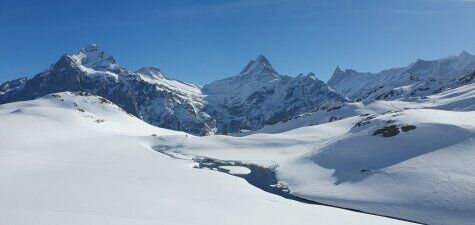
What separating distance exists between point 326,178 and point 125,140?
169 feet

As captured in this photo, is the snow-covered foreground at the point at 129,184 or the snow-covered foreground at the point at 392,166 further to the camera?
the snow-covered foreground at the point at 392,166

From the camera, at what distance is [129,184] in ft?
126

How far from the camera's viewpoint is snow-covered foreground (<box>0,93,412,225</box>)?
25578 millimetres

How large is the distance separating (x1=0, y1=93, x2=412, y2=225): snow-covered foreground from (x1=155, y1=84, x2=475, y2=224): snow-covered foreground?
77cm

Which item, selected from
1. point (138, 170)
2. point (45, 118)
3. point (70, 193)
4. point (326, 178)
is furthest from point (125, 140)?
point (70, 193)

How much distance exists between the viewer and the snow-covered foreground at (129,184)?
25578mm

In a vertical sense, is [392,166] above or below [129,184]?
above

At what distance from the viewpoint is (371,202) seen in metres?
40.8

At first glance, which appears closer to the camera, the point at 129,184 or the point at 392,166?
the point at 129,184

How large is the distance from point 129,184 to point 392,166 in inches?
1169

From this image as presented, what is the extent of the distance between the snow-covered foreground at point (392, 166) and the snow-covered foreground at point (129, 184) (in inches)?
30.4

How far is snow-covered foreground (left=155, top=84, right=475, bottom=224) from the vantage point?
3828 cm

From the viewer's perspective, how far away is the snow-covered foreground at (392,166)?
38281 mm

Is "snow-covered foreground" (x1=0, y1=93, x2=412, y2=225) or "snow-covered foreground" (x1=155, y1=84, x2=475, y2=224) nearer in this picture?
"snow-covered foreground" (x1=0, y1=93, x2=412, y2=225)
